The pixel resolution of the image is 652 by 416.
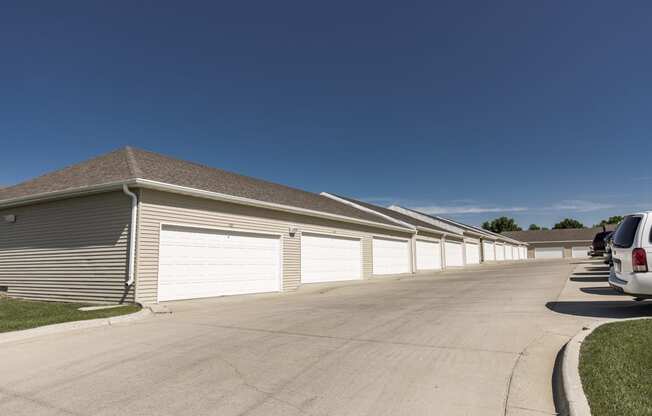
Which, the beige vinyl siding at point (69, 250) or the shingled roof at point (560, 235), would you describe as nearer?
the beige vinyl siding at point (69, 250)

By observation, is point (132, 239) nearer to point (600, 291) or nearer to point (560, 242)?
point (600, 291)

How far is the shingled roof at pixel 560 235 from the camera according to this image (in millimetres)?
64750

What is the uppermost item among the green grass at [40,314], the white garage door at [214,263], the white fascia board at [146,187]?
the white fascia board at [146,187]

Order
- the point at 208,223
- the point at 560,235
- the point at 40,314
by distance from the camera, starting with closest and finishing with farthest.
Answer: the point at 40,314 < the point at 208,223 < the point at 560,235

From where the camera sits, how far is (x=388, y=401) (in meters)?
4.00

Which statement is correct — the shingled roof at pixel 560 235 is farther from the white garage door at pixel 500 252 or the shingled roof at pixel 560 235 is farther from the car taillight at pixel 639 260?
the car taillight at pixel 639 260

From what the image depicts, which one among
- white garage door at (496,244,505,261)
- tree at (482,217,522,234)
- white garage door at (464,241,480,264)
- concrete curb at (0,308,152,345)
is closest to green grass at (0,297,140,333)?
concrete curb at (0,308,152,345)

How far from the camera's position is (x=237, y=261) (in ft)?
45.3

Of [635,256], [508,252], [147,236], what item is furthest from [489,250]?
[147,236]

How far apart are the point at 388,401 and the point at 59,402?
10.8 feet

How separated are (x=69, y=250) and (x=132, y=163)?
3145 mm

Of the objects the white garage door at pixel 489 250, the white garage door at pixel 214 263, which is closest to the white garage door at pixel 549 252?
the white garage door at pixel 489 250

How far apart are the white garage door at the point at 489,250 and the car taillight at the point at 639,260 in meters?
40.5

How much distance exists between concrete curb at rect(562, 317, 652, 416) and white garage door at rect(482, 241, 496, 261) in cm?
4312
